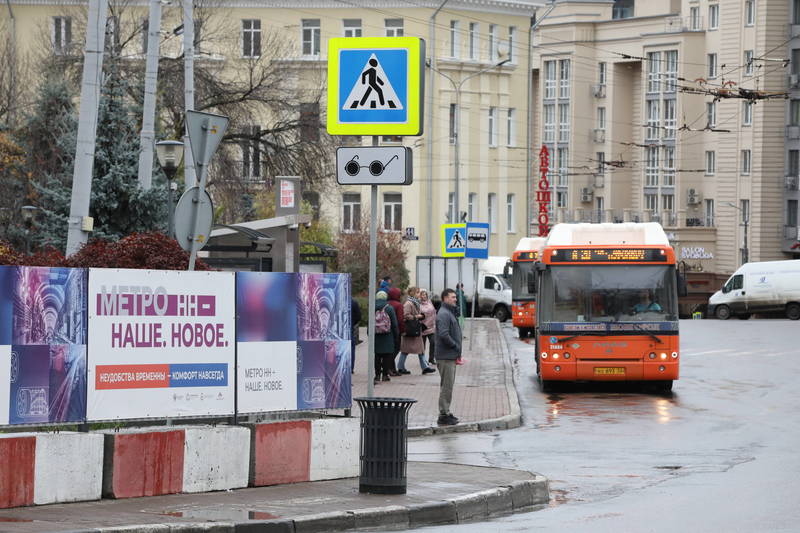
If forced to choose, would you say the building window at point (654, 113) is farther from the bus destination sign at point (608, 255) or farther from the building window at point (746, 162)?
the bus destination sign at point (608, 255)

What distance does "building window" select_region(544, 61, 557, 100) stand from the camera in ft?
355

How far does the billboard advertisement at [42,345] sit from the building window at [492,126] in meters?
70.3

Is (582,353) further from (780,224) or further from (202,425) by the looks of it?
(780,224)

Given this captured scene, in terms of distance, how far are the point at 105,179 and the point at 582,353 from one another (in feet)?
30.6

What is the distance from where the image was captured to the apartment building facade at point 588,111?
74.4 m

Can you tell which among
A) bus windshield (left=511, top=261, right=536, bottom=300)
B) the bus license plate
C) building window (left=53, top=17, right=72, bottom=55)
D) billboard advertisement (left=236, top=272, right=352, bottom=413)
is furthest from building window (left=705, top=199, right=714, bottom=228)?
billboard advertisement (left=236, top=272, right=352, bottom=413)

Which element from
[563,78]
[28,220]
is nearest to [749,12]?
[563,78]

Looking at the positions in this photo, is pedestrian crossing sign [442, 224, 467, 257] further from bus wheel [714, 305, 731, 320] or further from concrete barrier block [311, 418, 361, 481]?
bus wheel [714, 305, 731, 320]

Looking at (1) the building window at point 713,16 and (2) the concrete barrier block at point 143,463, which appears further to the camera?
(1) the building window at point 713,16

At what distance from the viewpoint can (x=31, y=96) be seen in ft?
148

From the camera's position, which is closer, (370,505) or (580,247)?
(370,505)

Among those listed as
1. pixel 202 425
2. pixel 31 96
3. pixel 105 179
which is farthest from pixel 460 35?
pixel 202 425

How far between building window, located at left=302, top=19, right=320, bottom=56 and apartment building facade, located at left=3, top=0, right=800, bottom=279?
0.07m

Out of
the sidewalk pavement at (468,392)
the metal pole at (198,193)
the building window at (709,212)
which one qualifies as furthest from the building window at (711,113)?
the metal pole at (198,193)
